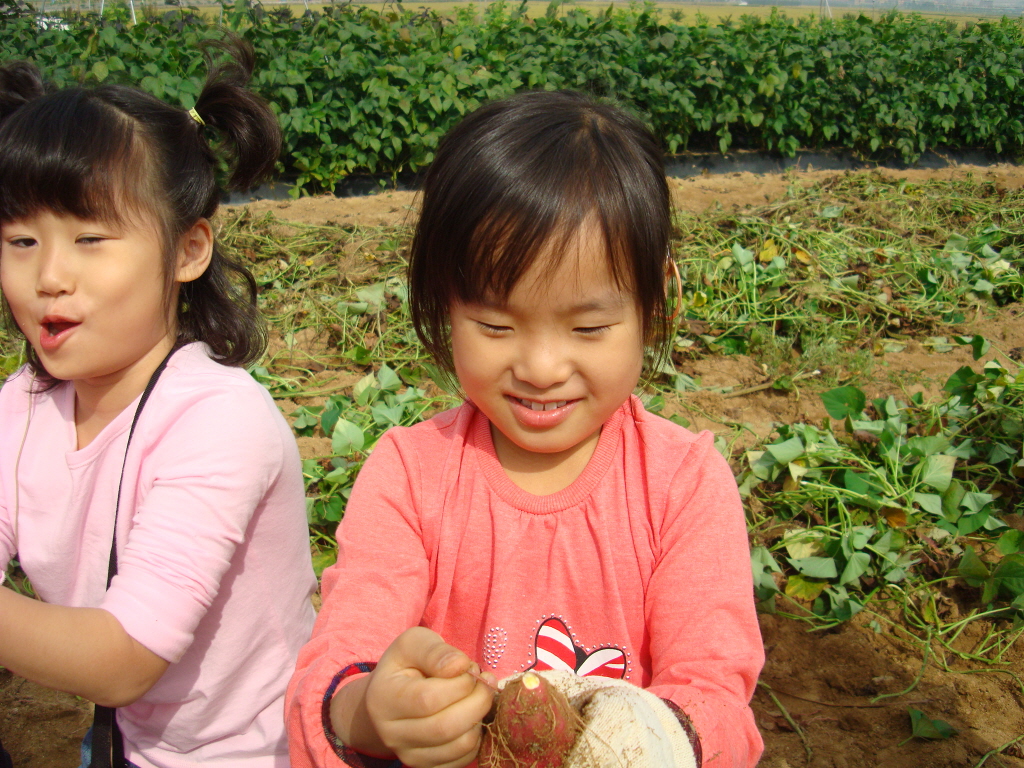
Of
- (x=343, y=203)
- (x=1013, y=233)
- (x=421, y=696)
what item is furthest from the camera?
(x=343, y=203)

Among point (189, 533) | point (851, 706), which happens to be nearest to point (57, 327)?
point (189, 533)

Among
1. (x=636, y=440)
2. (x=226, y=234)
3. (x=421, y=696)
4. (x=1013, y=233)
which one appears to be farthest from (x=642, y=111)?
(x=421, y=696)

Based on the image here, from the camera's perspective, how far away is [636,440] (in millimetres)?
1309

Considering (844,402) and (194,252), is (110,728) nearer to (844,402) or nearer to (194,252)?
(194,252)

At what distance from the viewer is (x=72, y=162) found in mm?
1271

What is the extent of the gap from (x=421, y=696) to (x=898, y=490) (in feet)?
6.74

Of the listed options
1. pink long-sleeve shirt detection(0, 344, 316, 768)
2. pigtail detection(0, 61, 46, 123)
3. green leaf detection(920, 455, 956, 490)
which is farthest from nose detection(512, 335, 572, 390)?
green leaf detection(920, 455, 956, 490)

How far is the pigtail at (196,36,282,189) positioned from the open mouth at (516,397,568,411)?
0.76m

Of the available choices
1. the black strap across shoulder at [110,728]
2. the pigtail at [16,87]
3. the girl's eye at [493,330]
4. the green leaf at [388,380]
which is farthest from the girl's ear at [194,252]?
the green leaf at [388,380]

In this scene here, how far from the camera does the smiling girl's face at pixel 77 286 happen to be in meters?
1.27

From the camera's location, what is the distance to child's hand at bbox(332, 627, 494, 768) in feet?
2.94

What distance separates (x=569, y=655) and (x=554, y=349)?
0.46m

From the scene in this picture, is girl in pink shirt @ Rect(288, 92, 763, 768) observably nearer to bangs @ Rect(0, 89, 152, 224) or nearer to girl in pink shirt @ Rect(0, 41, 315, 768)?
girl in pink shirt @ Rect(0, 41, 315, 768)

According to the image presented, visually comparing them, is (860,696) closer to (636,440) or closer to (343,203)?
(636,440)
